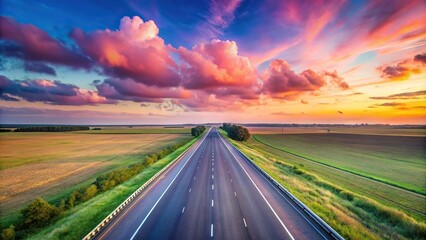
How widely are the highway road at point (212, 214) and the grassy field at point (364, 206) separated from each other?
2.45 metres

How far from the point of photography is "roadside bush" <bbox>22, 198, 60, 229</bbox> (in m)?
18.7

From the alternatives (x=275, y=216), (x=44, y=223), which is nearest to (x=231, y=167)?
(x=275, y=216)

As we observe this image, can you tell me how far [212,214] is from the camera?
19.7 m

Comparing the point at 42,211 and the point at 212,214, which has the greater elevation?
the point at 42,211

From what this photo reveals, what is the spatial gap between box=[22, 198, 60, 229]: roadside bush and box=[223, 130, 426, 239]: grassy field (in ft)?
80.6

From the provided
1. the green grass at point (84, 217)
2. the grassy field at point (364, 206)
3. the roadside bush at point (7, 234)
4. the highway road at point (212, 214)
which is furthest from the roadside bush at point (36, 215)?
the grassy field at point (364, 206)

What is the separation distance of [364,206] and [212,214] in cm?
1609

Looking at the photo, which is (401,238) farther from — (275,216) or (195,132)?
(195,132)

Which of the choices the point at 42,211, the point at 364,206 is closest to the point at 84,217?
the point at 42,211

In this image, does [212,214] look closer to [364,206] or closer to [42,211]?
[42,211]

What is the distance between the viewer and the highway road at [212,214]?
16.3 m

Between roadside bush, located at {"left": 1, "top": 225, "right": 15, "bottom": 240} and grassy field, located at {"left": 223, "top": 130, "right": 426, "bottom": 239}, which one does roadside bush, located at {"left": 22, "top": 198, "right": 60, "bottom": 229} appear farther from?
grassy field, located at {"left": 223, "top": 130, "right": 426, "bottom": 239}

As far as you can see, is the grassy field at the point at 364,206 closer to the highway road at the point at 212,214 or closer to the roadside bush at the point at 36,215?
the highway road at the point at 212,214

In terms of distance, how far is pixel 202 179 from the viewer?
32156mm
